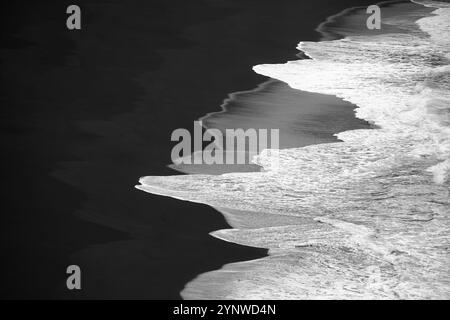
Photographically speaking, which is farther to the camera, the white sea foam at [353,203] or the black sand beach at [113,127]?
the black sand beach at [113,127]

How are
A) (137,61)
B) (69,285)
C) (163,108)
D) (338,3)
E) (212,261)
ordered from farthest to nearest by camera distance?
(338,3)
(137,61)
(163,108)
(212,261)
(69,285)

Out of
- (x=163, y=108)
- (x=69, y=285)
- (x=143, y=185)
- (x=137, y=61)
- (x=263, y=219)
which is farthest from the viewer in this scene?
(x=137, y=61)

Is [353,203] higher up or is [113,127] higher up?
[113,127]

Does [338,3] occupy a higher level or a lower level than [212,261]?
higher

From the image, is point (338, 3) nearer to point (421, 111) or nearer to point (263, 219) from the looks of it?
point (421, 111)

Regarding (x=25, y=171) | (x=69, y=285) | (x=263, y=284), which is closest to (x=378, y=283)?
(x=263, y=284)
